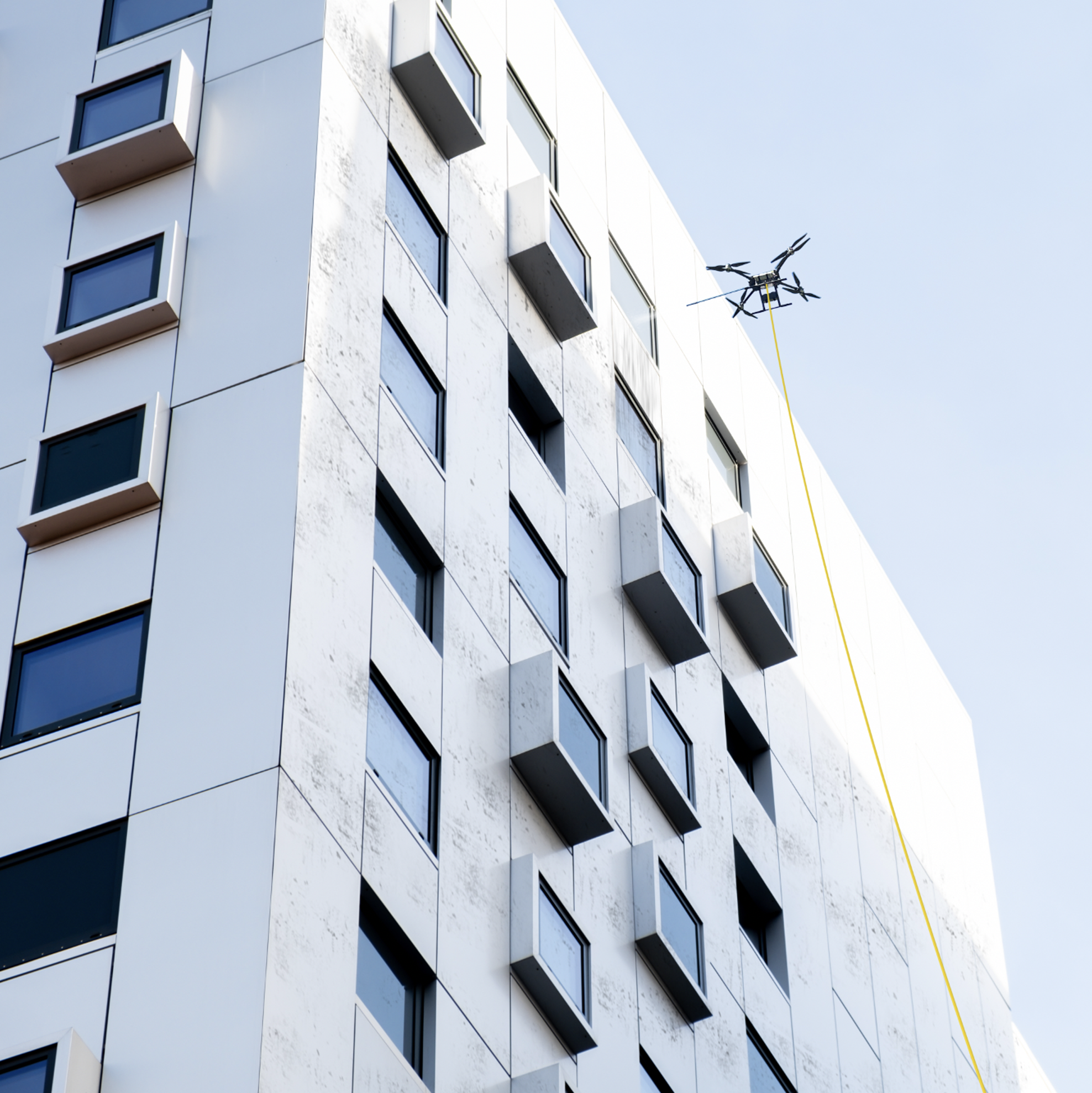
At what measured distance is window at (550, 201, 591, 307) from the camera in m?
28.5

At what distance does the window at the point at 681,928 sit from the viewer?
25.8m

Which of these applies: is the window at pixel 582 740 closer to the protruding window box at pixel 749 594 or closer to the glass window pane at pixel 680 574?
the glass window pane at pixel 680 574

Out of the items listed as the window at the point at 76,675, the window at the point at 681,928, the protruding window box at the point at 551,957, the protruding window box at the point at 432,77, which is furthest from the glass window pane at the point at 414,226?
the window at the point at 681,928

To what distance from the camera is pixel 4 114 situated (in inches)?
1012

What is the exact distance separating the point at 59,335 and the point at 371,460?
375 centimetres

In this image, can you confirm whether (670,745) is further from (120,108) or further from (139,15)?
(139,15)

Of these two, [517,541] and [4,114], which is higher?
[4,114]

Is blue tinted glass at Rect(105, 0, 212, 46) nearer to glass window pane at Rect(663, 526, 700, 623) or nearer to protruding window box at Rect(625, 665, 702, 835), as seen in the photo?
glass window pane at Rect(663, 526, 700, 623)

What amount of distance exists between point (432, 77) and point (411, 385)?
4.81 meters

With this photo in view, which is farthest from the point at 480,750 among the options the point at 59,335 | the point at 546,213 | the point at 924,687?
the point at 924,687

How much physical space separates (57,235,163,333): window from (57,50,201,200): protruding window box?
1.49 meters

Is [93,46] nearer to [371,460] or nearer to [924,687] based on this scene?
[371,460]

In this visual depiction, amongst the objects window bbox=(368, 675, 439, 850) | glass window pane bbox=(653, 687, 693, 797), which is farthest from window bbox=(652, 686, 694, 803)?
window bbox=(368, 675, 439, 850)

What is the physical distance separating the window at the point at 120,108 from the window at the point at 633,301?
32.2ft
